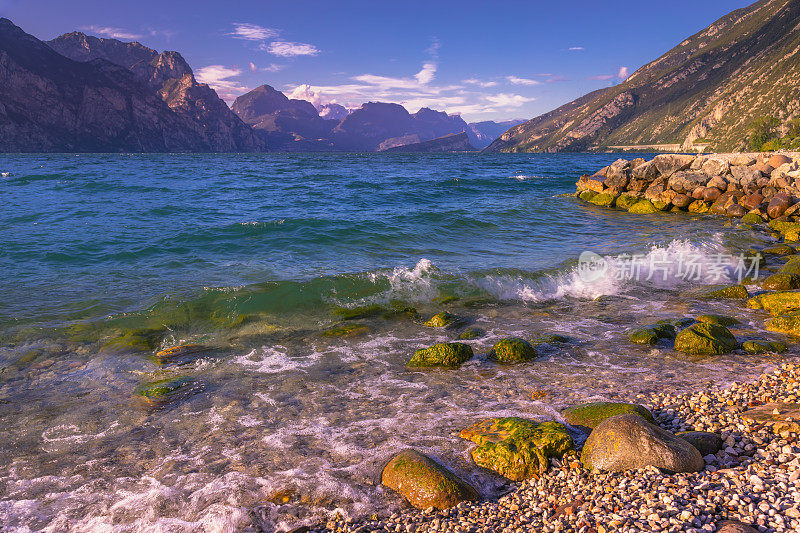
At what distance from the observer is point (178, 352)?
26.1 ft

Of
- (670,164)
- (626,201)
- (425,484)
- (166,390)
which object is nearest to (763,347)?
(425,484)

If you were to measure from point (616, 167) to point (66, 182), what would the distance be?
1649 inches

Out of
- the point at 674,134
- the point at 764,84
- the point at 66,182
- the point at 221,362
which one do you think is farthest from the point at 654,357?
the point at 674,134

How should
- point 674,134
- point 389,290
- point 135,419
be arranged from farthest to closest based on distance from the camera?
1. point 674,134
2. point 389,290
3. point 135,419

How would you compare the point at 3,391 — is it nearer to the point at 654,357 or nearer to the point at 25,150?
the point at 654,357

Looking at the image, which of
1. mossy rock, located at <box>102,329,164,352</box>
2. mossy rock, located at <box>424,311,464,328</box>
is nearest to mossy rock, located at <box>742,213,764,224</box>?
mossy rock, located at <box>424,311,464,328</box>

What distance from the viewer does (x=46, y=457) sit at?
16.3 ft

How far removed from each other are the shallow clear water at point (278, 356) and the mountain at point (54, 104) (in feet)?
607

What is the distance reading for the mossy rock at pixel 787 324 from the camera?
8.00 metres

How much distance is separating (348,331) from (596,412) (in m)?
5.20

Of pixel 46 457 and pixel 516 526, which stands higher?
pixel 516 526

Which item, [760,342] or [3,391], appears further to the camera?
[760,342]

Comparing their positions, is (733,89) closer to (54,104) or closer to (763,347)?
(763,347)

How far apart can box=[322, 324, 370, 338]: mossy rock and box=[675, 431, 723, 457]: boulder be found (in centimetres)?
584
